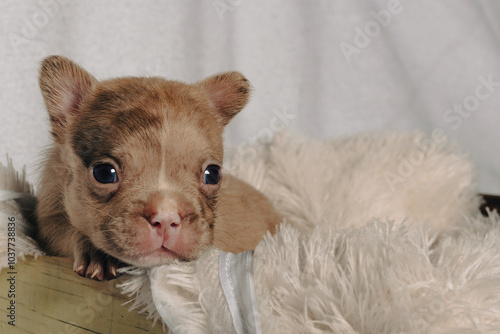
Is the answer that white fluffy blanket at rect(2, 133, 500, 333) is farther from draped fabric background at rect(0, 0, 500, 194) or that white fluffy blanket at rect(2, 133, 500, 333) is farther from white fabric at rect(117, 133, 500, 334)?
draped fabric background at rect(0, 0, 500, 194)

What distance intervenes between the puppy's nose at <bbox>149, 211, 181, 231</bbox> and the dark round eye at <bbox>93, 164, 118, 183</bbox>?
0.15 metres

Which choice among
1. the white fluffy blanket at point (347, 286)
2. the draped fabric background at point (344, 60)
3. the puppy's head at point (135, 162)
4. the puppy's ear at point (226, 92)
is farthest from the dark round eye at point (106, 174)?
the draped fabric background at point (344, 60)

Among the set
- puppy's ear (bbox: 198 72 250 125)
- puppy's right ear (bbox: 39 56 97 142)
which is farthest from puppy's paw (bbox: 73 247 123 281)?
puppy's ear (bbox: 198 72 250 125)

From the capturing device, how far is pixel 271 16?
3.20 m

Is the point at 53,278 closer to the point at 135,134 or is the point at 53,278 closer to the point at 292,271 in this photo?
the point at 135,134

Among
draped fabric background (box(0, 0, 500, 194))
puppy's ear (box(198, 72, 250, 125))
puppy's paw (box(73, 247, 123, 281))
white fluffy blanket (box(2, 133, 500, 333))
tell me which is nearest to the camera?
white fluffy blanket (box(2, 133, 500, 333))

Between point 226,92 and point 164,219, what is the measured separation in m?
0.59

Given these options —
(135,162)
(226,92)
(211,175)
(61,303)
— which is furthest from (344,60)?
(61,303)

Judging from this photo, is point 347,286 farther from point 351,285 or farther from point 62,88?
point 62,88

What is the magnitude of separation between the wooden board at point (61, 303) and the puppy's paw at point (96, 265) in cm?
2

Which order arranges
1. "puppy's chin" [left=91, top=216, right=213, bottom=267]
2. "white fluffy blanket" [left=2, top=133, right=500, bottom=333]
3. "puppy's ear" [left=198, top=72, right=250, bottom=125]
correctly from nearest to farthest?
"white fluffy blanket" [left=2, top=133, right=500, bottom=333] < "puppy's chin" [left=91, top=216, right=213, bottom=267] < "puppy's ear" [left=198, top=72, right=250, bottom=125]

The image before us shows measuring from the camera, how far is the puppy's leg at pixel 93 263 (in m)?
1.32

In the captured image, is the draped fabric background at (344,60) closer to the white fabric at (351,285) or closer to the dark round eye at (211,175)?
the dark round eye at (211,175)

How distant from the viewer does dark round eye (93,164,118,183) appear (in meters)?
1.29
